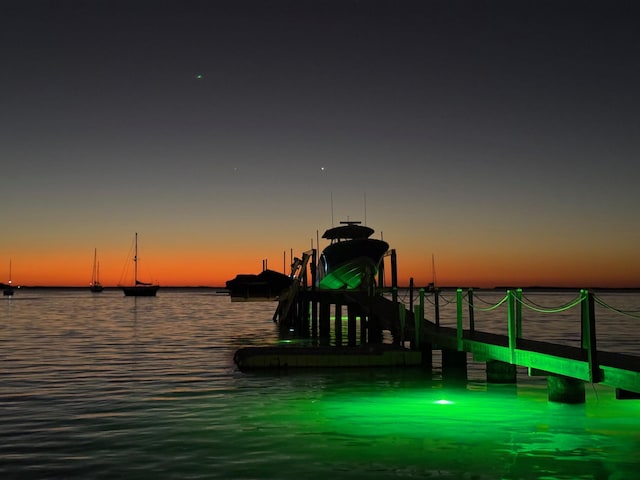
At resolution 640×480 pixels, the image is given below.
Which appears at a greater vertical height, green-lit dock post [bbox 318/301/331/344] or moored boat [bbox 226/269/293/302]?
moored boat [bbox 226/269/293/302]

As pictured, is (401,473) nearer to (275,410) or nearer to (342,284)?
(275,410)

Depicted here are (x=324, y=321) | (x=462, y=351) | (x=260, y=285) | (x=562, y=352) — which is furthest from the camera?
(x=260, y=285)

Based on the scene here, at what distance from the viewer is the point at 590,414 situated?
14.2 meters

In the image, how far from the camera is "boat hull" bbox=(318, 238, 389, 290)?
5359 centimetres

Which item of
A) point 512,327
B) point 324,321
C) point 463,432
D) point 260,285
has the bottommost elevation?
point 463,432

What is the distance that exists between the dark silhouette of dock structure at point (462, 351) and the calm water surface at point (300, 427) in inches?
22.4

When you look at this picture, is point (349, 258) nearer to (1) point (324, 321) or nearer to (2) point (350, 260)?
(2) point (350, 260)

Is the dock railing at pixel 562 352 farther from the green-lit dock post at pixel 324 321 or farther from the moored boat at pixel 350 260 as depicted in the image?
the moored boat at pixel 350 260

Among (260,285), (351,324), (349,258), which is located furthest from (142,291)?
(351,324)

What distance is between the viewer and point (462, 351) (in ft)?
64.2

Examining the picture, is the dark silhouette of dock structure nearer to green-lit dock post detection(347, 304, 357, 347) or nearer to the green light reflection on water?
green-lit dock post detection(347, 304, 357, 347)

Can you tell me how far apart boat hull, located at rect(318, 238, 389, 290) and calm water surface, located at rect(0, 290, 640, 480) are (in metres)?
30.7

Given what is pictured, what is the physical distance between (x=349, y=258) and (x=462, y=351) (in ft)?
115

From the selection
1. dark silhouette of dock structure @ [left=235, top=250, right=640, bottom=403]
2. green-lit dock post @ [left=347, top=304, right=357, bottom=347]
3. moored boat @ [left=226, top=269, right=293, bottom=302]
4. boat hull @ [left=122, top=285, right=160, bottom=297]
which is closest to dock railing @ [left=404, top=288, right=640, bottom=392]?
dark silhouette of dock structure @ [left=235, top=250, right=640, bottom=403]
